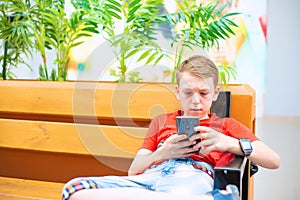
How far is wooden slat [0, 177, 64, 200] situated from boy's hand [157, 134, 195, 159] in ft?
2.45

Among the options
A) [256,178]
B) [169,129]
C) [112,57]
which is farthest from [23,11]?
[256,178]

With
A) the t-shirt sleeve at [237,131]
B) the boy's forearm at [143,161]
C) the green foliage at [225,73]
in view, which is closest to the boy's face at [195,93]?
the t-shirt sleeve at [237,131]

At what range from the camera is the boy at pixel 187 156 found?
1.34 m

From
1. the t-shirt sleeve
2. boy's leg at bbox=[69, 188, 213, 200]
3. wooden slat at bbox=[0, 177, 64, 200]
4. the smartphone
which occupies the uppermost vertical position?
the smartphone

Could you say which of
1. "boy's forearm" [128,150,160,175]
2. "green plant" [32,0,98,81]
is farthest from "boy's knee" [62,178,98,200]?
"green plant" [32,0,98,81]

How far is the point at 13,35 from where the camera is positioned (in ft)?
7.94

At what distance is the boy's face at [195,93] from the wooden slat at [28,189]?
2.83 feet

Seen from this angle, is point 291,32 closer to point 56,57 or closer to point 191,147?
point 56,57

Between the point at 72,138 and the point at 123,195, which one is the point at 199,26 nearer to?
the point at 72,138

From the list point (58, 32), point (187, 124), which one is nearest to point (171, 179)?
point (187, 124)

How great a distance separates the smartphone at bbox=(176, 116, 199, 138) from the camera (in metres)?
1.47

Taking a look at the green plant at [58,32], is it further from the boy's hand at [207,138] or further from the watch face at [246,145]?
the watch face at [246,145]

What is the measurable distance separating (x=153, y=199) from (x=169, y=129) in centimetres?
47

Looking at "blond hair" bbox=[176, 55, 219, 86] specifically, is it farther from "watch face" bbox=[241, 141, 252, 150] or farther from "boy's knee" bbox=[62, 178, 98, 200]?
"boy's knee" bbox=[62, 178, 98, 200]
